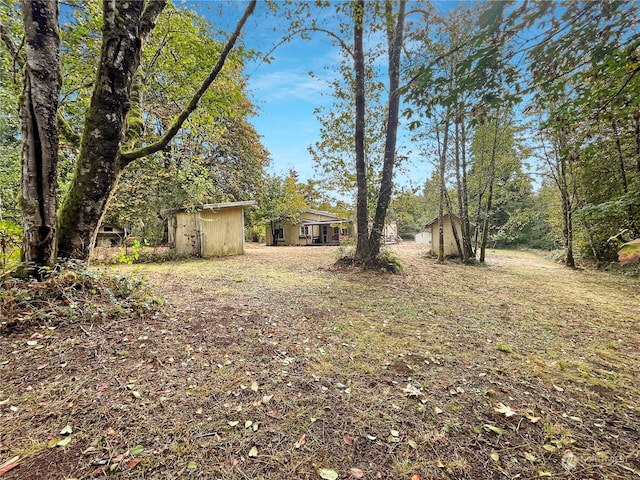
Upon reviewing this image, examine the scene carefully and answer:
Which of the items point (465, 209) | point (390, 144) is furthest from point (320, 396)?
point (465, 209)

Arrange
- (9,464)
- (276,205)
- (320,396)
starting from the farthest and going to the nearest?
(276,205)
(320,396)
(9,464)

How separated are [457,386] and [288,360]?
1.50 m

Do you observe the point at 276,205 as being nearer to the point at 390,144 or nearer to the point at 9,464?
the point at 390,144

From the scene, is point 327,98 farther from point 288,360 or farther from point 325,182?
point 288,360

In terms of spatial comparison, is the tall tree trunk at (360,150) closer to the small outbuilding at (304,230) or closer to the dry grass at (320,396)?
the dry grass at (320,396)

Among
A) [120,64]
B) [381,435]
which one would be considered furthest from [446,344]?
[120,64]

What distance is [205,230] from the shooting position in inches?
428

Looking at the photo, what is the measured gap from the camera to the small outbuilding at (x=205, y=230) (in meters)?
10.5

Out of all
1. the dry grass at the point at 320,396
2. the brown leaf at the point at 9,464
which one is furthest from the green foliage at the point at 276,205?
the brown leaf at the point at 9,464

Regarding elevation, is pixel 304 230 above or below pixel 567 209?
below

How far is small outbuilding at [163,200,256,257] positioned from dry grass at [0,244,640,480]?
7789mm

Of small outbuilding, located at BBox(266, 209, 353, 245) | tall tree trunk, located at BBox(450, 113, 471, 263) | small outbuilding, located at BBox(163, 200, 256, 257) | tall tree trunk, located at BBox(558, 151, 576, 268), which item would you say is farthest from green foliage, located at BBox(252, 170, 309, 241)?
tall tree trunk, located at BBox(558, 151, 576, 268)

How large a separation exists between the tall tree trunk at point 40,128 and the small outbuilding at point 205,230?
704 cm

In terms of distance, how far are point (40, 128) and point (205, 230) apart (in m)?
8.31
